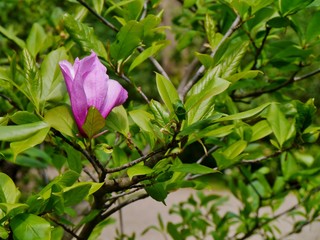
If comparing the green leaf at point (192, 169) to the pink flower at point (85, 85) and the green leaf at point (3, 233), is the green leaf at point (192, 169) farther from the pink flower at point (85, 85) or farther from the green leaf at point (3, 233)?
the green leaf at point (3, 233)

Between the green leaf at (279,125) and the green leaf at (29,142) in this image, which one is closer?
the green leaf at (29,142)

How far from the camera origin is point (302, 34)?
51.4 inches

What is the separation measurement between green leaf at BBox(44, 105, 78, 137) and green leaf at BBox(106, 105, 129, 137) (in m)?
0.08

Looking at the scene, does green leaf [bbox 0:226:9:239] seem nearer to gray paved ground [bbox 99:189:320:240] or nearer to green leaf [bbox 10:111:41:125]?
green leaf [bbox 10:111:41:125]

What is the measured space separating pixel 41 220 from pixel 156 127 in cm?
24

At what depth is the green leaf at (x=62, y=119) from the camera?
798 mm

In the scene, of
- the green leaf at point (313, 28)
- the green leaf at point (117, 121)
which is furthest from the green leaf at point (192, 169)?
the green leaf at point (313, 28)

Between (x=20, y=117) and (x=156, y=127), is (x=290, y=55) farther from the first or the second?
(x=20, y=117)

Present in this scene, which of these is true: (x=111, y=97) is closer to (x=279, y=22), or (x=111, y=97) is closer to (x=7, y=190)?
(x=7, y=190)

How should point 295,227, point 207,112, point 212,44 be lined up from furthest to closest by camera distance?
point 295,227, point 212,44, point 207,112

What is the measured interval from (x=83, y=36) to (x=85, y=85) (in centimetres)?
29

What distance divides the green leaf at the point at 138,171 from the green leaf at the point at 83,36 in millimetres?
306

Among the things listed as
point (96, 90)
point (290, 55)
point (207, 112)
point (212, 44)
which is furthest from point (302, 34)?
point (96, 90)

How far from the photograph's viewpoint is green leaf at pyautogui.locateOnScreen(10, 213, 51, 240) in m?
0.72
